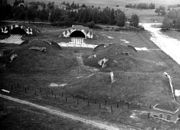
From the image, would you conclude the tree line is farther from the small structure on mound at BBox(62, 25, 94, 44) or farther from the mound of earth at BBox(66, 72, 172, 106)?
the mound of earth at BBox(66, 72, 172, 106)

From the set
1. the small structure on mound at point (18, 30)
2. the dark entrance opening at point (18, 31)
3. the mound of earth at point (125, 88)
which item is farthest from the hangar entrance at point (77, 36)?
the mound of earth at point (125, 88)

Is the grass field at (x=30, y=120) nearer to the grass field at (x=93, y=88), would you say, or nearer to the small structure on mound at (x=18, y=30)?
the grass field at (x=93, y=88)

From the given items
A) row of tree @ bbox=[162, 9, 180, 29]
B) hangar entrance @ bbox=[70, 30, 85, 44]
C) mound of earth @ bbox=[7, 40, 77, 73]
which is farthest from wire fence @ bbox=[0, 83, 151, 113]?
row of tree @ bbox=[162, 9, 180, 29]

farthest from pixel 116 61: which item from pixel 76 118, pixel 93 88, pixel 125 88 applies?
pixel 76 118

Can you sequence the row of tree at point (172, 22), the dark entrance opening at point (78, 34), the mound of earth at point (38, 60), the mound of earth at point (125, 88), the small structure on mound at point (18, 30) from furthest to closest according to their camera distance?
the row of tree at point (172, 22), the dark entrance opening at point (78, 34), the small structure on mound at point (18, 30), the mound of earth at point (38, 60), the mound of earth at point (125, 88)

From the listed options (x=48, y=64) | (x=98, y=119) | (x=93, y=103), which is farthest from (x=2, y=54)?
(x=98, y=119)

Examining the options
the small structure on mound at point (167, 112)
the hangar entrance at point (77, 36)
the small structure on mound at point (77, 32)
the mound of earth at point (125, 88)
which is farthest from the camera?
the small structure on mound at point (77, 32)
